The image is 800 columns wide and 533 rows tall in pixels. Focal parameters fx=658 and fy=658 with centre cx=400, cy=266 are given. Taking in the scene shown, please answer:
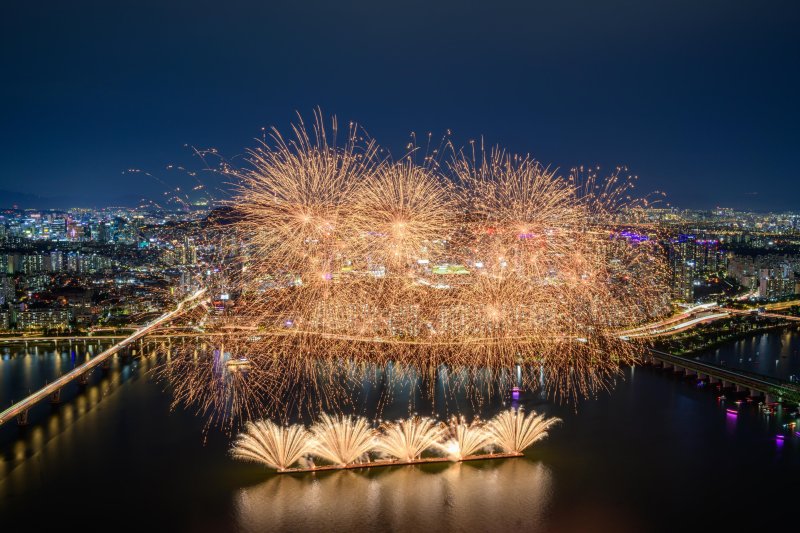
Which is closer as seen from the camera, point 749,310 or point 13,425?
point 13,425

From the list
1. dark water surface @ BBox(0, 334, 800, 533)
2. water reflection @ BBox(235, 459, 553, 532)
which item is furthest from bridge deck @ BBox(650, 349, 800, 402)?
water reflection @ BBox(235, 459, 553, 532)

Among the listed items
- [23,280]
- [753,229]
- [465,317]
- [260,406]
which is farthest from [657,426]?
[753,229]

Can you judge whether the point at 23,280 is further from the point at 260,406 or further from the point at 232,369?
the point at 260,406

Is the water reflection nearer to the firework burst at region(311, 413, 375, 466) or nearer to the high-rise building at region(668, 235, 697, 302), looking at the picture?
the firework burst at region(311, 413, 375, 466)

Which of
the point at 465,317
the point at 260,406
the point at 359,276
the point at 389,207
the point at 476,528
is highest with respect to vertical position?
the point at 389,207

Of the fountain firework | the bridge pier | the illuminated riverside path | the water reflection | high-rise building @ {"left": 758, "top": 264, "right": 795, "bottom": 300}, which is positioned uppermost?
high-rise building @ {"left": 758, "top": 264, "right": 795, "bottom": 300}
